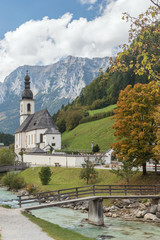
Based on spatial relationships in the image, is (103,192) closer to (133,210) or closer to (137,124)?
(133,210)

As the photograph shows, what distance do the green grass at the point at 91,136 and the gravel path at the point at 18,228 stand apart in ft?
194

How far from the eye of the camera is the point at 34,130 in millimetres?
97500

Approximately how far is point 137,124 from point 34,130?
214 ft

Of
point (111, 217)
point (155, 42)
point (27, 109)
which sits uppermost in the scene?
point (27, 109)

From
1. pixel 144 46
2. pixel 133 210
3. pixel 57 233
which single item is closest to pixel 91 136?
pixel 133 210

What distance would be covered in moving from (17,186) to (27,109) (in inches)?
2578

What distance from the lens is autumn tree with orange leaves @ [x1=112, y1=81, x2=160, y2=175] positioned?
35406 mm

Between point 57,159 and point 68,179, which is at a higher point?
point 57,159

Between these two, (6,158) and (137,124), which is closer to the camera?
(137,124)

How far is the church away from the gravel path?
2389 inches

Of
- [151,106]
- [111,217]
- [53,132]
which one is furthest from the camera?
[53,132]

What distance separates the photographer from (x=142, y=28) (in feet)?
37.2

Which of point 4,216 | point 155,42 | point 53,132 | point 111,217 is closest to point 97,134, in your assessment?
point 53,132

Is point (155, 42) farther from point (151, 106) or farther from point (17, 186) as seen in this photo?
point (17, 186)
